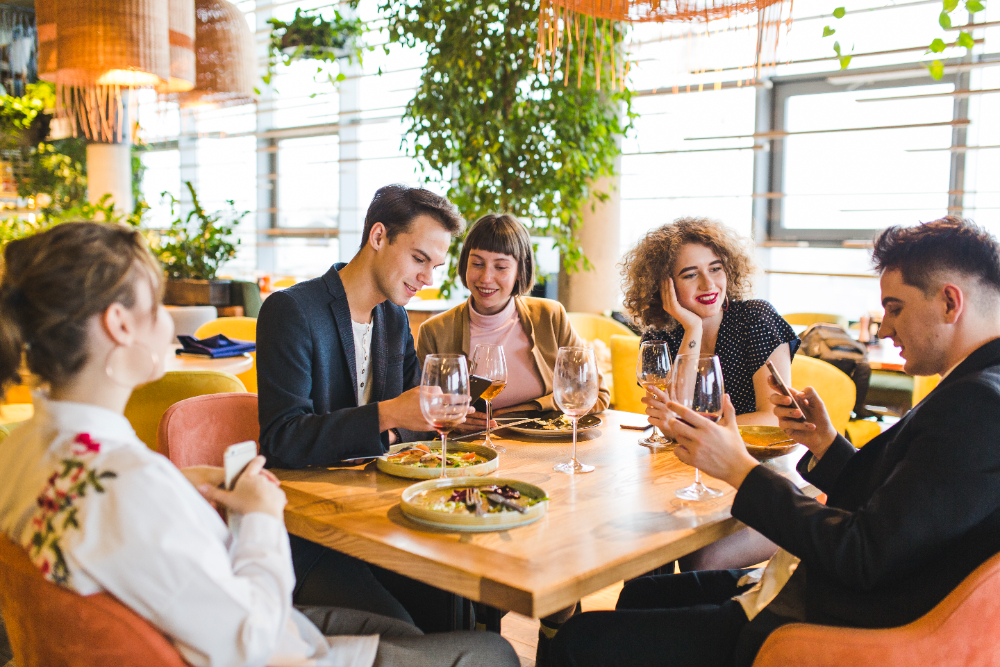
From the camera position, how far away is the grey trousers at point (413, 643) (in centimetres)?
129

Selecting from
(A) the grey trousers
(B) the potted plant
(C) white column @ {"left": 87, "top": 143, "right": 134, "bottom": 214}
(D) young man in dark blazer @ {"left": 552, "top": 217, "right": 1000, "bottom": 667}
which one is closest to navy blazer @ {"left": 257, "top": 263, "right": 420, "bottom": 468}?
(A) the grey trousers

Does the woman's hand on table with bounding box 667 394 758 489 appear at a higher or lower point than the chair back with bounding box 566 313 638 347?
higher

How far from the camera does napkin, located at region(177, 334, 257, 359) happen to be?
11.5 feet

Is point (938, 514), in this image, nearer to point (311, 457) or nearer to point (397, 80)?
point (311, 457)

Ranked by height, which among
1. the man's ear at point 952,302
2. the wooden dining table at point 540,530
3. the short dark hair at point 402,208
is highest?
the short dark hair at point 402,208

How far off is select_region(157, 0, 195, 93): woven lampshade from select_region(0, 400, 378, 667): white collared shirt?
11.3ft

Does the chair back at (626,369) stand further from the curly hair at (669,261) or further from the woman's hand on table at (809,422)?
the woman's hand on table at (809,422)

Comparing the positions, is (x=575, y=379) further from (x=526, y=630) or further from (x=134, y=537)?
(x=526, y=630)

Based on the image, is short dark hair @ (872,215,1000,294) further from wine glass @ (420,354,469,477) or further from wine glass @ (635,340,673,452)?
wine glass @ (420,354,469,477)

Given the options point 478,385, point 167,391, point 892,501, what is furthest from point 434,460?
point 167,391

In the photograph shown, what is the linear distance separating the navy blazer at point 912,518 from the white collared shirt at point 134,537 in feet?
2.67

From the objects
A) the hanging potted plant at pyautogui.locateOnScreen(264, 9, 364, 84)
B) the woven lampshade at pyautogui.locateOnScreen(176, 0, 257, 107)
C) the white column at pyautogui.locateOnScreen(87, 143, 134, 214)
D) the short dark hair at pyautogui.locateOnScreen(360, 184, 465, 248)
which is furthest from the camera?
the white column at pyautogui.locateOnScreen(87, 143, 134, 214)

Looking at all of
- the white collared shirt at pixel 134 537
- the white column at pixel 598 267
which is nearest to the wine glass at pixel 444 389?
the white collared shirt at pixel 134 537

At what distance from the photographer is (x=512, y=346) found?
2.80 m
